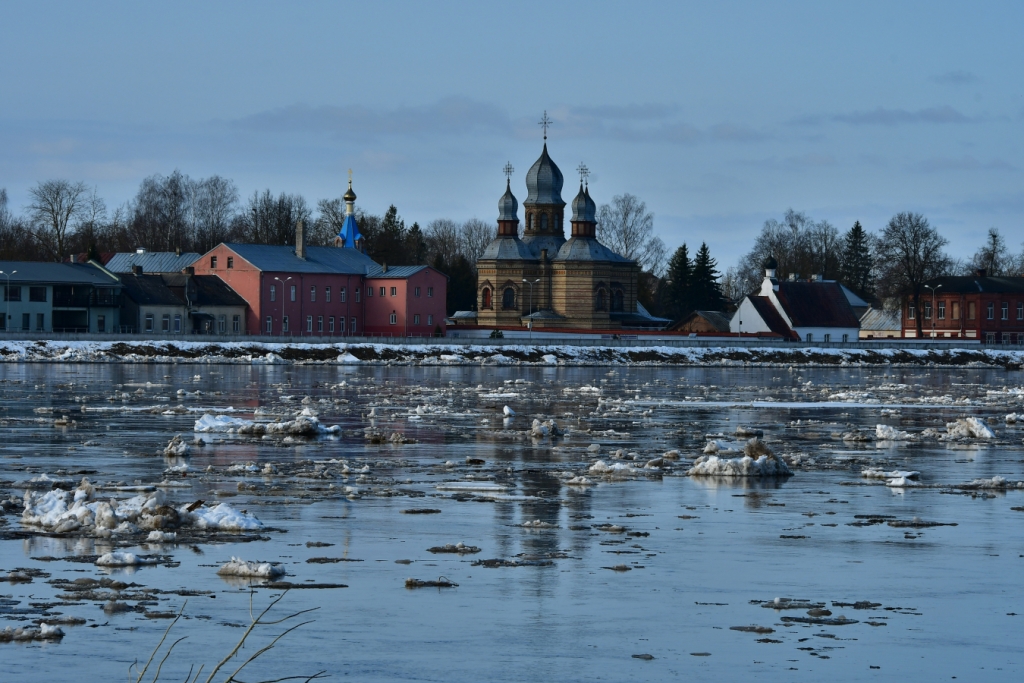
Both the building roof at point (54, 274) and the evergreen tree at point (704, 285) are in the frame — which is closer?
the building roof at point (54, 274)

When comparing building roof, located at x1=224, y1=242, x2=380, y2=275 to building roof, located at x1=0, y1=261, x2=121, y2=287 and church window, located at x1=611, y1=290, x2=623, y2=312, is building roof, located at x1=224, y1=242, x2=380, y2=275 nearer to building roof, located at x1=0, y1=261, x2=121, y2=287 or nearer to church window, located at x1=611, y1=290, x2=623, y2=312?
building roof, located at x1=0, y1=261, x2=121, y2=287

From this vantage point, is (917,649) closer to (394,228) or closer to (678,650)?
(678,650)

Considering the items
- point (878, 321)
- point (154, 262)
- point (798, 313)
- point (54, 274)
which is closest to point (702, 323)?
point (798, 313)

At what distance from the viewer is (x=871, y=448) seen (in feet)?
87.8

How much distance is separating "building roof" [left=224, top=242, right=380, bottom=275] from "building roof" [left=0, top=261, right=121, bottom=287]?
1066 cm

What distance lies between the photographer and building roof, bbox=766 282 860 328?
12356 cm

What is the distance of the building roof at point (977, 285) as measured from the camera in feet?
406

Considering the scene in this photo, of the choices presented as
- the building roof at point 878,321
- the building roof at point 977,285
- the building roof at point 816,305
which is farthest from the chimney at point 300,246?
the building roof at point 878,321

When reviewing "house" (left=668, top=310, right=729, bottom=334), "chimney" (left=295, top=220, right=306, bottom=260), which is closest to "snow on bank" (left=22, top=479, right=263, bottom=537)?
"chimney" (left=295, top=220, right=306, bottom=260)

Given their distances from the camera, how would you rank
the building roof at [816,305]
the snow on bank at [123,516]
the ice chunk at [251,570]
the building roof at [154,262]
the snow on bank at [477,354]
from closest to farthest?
1. the ice chunk at [251,570]
2. the snow on bank at [123,516]
3. the snow on bank at [477,354]
4. the building roof at [154,262]
5. the building roof at [816,305]

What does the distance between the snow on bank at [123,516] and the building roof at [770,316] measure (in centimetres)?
10807

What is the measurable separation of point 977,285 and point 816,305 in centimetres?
1359

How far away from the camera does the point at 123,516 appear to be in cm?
1552

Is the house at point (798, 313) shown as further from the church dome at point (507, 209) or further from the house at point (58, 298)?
the house at point (58, 298)
